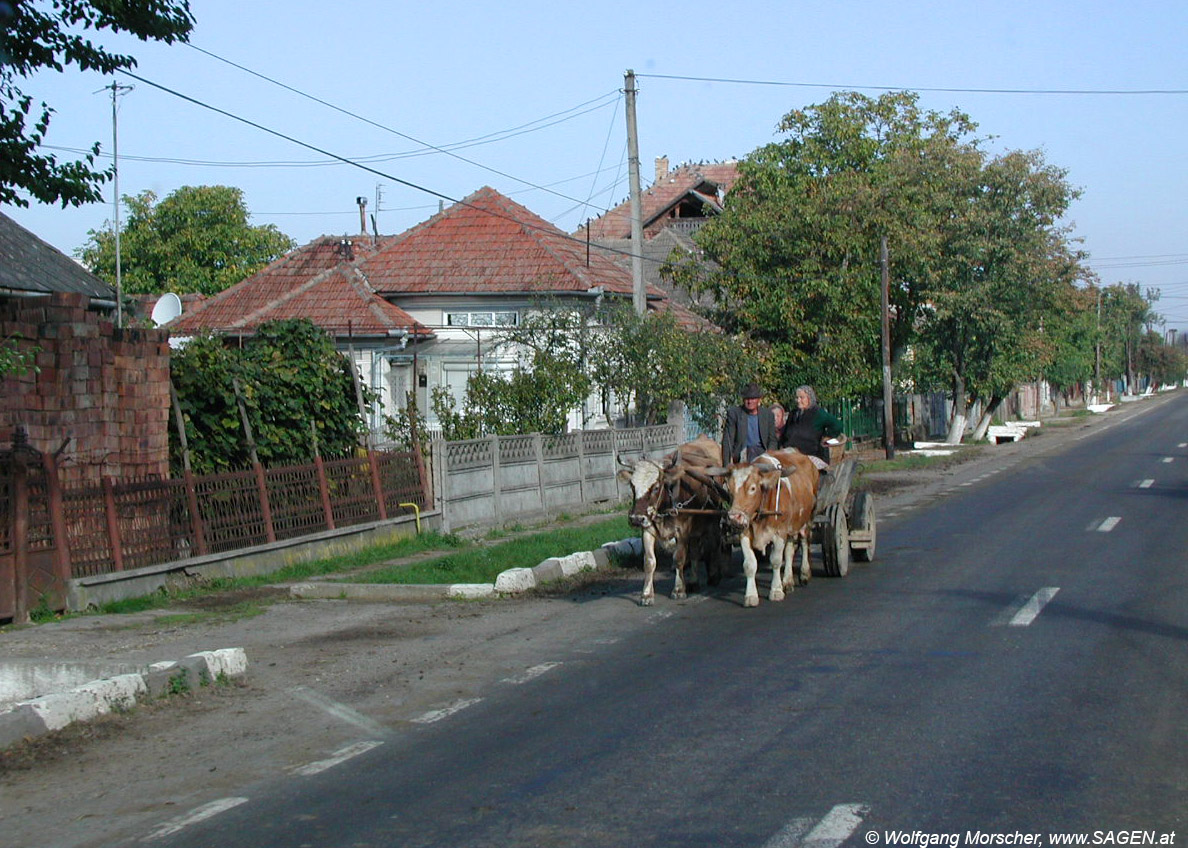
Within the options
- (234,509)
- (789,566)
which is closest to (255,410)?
(234,509)

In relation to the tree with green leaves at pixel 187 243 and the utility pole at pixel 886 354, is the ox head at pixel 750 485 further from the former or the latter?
the tree with green leaves at pixel 187 243

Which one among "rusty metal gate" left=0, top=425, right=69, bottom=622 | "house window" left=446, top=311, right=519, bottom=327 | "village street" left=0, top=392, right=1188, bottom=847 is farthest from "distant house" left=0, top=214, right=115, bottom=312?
"house window" left=446, top=311, right=519, bottom=327

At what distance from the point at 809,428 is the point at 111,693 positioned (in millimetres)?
7872

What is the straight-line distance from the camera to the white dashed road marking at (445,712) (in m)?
8.12

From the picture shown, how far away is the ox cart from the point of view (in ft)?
42.8

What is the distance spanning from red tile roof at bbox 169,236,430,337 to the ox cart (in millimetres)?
17584

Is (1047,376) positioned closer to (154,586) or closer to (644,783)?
(154,586)

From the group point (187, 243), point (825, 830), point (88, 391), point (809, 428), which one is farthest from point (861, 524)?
point (187, 243)

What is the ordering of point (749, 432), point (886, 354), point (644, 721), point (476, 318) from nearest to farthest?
point (644, 721)
point (749, 432)
point (476, 318)
point (886, 354)

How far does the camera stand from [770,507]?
462 inches

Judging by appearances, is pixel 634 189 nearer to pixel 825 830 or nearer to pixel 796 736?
pixel 796 736

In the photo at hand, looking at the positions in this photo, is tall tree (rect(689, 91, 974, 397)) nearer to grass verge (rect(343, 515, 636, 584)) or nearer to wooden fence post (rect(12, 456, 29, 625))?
grass verge (rect(343, 515, 636, 584))

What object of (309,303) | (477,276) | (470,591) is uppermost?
(477,276)

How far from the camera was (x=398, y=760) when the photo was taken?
7.12 metres
